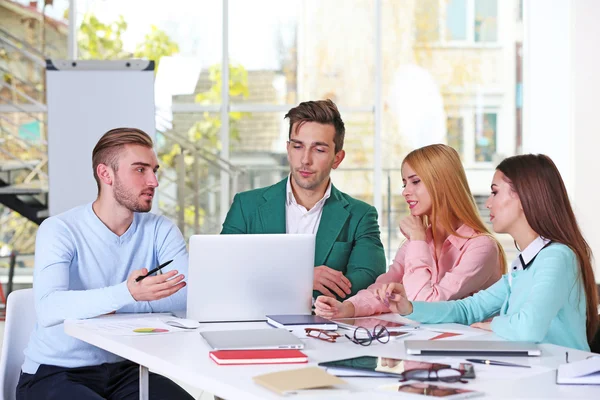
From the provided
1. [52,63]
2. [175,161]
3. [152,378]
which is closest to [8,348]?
[152,378]

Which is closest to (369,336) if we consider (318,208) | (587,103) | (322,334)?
(322,334)

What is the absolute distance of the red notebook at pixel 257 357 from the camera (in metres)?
2.04

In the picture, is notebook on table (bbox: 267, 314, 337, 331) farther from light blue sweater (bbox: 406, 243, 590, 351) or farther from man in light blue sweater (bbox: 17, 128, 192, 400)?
light blue sweater (bbox: 406, 243, 590, 351)

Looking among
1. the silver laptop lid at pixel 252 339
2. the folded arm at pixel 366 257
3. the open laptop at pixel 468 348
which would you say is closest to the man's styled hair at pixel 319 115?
the folded arm at pixel 366 257

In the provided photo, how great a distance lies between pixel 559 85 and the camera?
835cm

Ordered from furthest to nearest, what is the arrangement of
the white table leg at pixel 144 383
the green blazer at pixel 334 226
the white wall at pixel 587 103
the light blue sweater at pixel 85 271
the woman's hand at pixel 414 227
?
1. the white wall at pixel 587 103
2. the green blazer at pixel 334 226
3. the woman's hand at pixel 414 227
4. the light blue sweater at pixel 85 271
5. the white table leg at pixel 144 383

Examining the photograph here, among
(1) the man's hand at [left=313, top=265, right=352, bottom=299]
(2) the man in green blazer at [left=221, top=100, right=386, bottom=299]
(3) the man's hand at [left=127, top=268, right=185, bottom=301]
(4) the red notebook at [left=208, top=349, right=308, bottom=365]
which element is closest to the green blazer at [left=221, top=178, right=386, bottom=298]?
(2) the man in green blazer at [left=221, top=100, right=386, bottom=299]

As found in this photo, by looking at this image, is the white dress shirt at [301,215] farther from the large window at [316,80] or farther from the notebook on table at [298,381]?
the large window at [316,80]

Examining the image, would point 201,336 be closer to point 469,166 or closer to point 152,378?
point 152,378

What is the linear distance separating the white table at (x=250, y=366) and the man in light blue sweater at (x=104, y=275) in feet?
0.47

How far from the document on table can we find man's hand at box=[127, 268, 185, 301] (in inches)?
3.5

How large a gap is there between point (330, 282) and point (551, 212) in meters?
0.96

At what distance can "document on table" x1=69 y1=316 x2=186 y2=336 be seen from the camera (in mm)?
2477

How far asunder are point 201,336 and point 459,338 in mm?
711
